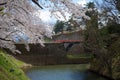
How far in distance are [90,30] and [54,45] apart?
788 inches

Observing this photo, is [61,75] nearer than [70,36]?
Yes

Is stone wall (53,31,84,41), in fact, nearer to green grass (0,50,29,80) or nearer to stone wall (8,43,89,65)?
stone wall (8,43,89,65)

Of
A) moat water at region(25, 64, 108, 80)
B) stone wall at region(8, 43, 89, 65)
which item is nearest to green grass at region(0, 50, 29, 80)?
moat water at region(25, 64, 108, 80)

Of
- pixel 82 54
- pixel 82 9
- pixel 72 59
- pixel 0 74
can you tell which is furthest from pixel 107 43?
pixel 82 9

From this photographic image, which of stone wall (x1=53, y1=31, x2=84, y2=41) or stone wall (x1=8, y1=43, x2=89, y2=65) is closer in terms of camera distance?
stone wall (x1=8, y1=43, x2=89, y2=65)


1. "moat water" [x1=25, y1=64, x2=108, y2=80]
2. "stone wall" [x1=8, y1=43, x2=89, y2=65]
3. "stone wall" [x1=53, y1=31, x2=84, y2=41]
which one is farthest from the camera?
"stone wall" [x1=53, y1=31, x2=84, y2=41]

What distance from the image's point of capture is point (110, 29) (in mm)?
37000

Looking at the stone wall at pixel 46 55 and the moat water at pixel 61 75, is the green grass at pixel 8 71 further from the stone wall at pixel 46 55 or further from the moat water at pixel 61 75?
the stone wall at pixel 46 55

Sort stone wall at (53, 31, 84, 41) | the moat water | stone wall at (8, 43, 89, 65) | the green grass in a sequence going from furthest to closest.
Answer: stone wall at (53, 31, 84, 41) < stone wall at (8, 43, 89, 65) < the moat water < the green grass

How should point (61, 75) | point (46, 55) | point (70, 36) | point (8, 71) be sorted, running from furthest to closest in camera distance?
1. point (70, 36)
2. point (46, 55)
3. point (61, 75)
4. point (8, 71)

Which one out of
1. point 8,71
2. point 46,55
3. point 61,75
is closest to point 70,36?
point 46,55

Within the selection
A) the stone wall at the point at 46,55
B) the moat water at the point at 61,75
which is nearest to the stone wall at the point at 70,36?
the stone wall at the point at 46,55

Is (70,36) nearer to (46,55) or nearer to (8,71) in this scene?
(46,55)

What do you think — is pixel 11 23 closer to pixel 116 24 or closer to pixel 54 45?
pixel 116 24
